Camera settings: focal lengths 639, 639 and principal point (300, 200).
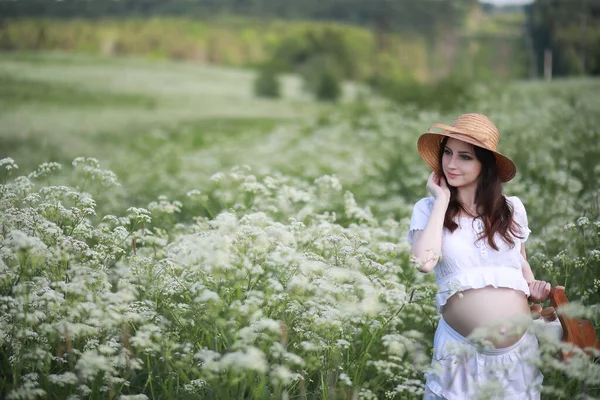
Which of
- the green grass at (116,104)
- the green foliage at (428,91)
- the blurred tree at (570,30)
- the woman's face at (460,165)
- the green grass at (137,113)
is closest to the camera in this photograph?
the woman's face at (460,165)

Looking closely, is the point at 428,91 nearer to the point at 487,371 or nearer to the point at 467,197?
the point at 467,197

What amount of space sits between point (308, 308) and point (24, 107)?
11232 millimetres

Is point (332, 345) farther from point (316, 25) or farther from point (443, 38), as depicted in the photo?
point (443, 38)

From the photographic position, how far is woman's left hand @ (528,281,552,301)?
340 centimetres

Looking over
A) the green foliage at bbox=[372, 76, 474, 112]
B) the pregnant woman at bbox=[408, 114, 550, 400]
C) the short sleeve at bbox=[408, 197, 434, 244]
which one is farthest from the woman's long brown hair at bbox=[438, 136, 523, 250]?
the green foliage at bbox=[372, 76, 474, 112]

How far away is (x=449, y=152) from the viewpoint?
142 inches

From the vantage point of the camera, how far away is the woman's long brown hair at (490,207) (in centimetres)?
341

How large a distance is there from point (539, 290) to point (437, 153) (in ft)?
3.24

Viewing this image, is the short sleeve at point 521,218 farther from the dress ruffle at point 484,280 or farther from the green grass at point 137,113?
the green grass at point 137,113

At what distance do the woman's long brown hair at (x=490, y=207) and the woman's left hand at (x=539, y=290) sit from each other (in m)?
0.26

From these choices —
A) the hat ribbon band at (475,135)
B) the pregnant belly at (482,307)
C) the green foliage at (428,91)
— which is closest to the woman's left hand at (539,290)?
the pregnant belly at (482,307)

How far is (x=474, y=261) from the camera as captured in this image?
11.0 feet

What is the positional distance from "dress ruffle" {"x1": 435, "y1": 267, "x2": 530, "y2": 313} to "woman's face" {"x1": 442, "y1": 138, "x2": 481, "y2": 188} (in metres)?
0.50

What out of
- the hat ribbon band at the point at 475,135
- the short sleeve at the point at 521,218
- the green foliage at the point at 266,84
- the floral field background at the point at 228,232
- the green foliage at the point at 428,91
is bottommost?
the green foliage at the point at 428,91
